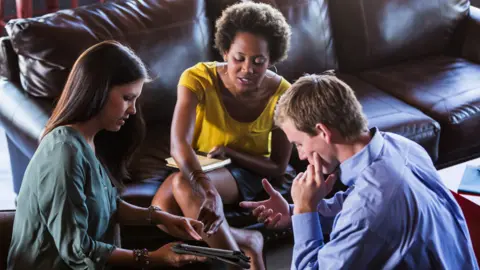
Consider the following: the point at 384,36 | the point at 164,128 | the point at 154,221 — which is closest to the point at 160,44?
the point at 164,128

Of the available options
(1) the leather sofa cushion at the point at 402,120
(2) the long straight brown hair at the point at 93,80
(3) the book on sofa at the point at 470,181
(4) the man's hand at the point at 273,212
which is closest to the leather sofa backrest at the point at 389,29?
(1) the leather sofa cushion at the point at 402,120

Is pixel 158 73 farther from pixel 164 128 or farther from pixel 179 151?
pixel 179 151

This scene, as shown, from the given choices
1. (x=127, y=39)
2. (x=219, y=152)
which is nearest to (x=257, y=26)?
(x=219, y=152)

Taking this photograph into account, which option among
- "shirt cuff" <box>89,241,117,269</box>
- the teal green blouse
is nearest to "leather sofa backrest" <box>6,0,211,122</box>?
the teal green blouse

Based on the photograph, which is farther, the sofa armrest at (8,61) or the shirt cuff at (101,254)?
the sofa armrest at (8,61)

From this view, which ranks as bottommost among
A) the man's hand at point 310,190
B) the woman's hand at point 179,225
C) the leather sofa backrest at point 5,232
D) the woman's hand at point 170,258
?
the woman's hand at point 179,225

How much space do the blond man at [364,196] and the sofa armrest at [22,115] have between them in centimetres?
114

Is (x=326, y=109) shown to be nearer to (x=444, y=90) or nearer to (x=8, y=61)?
(x=8, y=61)

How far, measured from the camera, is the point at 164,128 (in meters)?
2.89

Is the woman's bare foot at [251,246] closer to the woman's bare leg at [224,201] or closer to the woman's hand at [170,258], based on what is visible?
the woman's bare leg at [224,201]

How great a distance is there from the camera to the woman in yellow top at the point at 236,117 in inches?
93.9

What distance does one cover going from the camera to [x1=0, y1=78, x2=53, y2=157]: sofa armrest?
100.0 inches

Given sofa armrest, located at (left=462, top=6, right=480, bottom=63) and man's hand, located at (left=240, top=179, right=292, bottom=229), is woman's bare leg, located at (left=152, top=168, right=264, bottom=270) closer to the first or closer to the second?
man's hand, located at (left=240, top=179, right=292, bottom=229)

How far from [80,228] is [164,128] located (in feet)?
3.98
